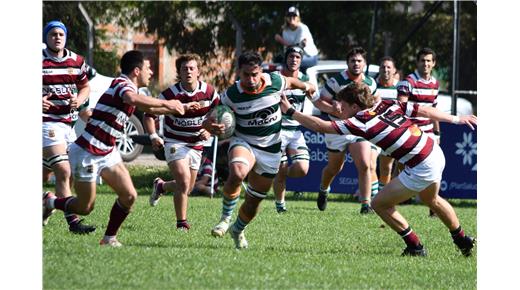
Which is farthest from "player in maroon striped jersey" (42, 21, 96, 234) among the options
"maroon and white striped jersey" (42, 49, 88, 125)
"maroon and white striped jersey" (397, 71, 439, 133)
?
"maroon and white striped jersey" (397, 71, 439, 133)

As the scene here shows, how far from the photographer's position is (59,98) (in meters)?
11.2

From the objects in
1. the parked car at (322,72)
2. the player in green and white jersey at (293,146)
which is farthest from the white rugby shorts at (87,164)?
the parked car at (322,72)

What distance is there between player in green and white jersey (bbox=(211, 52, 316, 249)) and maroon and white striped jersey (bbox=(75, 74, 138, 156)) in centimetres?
107

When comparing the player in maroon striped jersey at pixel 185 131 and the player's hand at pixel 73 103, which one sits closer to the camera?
the player's hand at pixel 73 103

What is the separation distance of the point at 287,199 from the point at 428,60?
4137 millimetres

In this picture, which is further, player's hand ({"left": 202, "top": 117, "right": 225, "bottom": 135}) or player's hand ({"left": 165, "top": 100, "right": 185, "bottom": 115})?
player's hand ({"left": 202, "top": 117, "right": 225, "bottom": 135})

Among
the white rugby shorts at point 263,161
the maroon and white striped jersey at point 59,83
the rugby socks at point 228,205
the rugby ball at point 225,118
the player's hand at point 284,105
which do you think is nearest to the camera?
the player's hand at point 284,105

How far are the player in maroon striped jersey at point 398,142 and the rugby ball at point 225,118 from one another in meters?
0.48

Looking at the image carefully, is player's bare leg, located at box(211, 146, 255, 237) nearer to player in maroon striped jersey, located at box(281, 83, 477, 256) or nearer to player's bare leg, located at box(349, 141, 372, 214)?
player in maroon striped jersey, located at box(281, 83, 477, 256)

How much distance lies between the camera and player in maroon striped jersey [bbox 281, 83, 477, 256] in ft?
30.6

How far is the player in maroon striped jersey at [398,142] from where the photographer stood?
9.31 meters

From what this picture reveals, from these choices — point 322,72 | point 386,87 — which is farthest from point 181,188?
point 322,72

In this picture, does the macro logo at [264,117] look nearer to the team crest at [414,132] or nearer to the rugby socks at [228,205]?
the rugby socks at [228,205]
